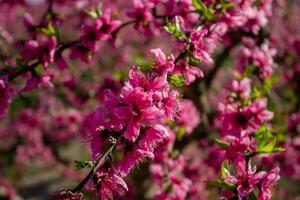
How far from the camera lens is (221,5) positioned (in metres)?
3.16

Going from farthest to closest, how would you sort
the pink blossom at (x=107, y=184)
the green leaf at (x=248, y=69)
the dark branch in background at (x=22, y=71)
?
1. the green leaf at (x=248, y=69)
2. the dark branch in background at (x=22, y=71)
3. the pink blossom at (x=107, y=184)

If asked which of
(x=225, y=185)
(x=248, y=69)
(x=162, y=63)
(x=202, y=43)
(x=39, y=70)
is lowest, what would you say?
(x=248, y=69)

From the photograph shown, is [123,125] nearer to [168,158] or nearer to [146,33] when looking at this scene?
[146,33]

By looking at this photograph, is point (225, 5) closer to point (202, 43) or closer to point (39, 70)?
point (202, 43)

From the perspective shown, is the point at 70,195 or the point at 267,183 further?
the point at 267,183

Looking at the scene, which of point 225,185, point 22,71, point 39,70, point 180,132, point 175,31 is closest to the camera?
point 225,185

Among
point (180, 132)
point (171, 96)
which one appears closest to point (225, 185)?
point (171, 96)

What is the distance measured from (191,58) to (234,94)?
843 millimetres

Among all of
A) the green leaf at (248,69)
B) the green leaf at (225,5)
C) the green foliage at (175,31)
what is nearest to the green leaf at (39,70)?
the green foliage at (175,31)

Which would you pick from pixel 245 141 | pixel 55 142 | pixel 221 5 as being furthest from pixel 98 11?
pixel 55 142

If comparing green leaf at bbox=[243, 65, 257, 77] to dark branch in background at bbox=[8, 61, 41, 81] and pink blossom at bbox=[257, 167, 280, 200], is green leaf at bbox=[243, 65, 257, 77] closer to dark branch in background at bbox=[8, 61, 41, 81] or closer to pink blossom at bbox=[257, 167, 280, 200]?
pink blossom at bbox=[257, 167, 280, 200]

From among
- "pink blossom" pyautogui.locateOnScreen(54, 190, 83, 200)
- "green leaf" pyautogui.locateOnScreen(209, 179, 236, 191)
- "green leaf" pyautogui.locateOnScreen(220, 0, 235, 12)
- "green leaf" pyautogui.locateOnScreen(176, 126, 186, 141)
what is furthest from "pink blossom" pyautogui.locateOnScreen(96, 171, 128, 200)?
"green leaf" pyautogui.locateOnScreen(176, 126, 186, 141)

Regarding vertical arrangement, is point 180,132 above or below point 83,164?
below

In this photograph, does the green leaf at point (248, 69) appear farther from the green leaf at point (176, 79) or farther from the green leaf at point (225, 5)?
the green leaf at point (176, 79)
